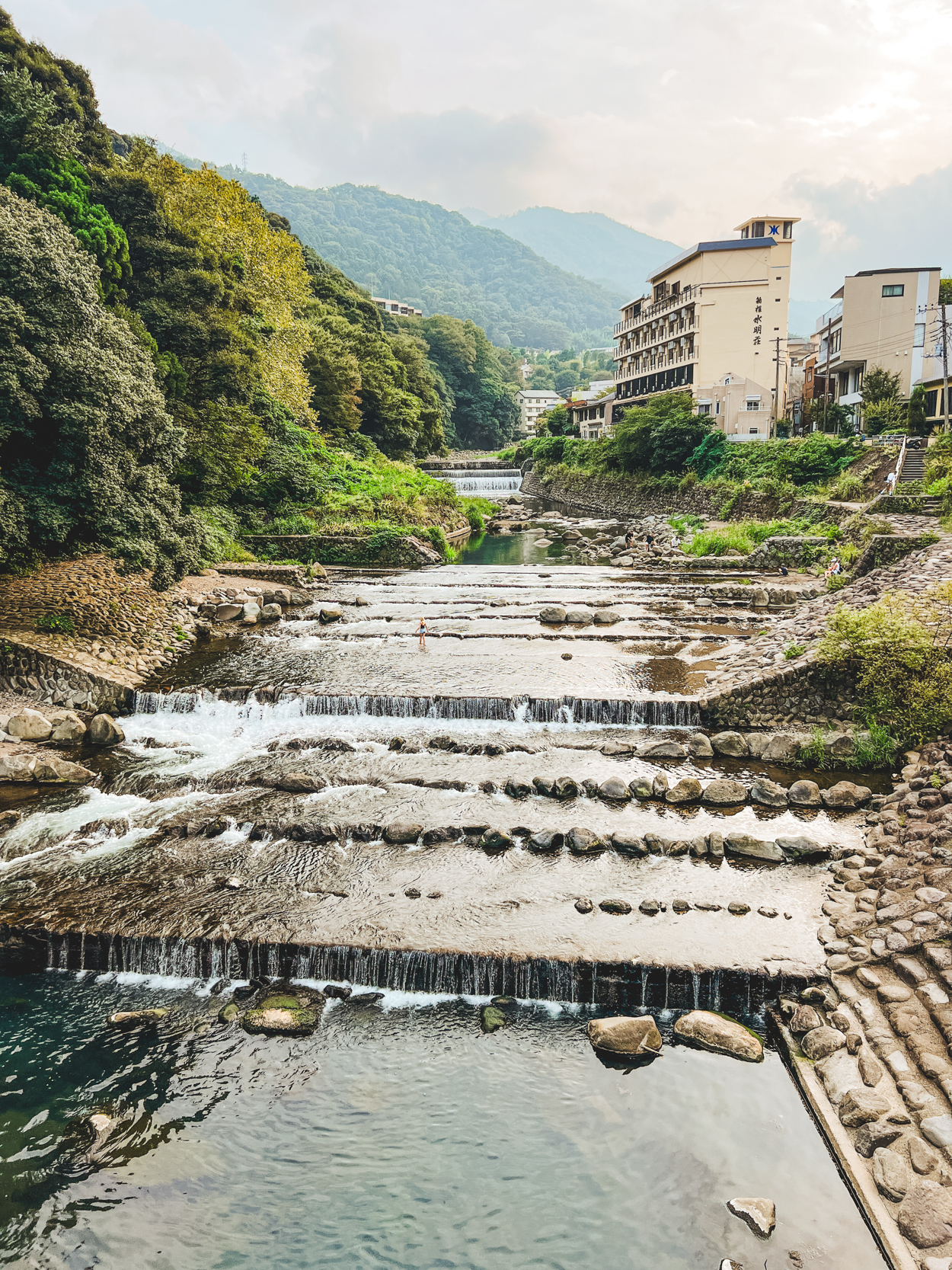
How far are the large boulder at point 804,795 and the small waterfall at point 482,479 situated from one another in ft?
180

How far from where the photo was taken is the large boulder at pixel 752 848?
10.2 metres

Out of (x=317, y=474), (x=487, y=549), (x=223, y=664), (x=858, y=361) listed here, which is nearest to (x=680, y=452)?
(x=858, y=361)

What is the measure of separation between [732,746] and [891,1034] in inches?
272

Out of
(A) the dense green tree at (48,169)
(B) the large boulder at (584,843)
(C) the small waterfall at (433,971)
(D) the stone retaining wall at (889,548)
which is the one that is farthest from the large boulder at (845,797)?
(A) the dense green tree at (48,169)

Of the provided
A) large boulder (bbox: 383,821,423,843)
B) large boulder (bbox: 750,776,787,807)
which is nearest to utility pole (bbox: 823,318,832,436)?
large boulder (bbox: 750,776,787,807)

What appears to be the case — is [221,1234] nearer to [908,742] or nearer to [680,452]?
[908,742]

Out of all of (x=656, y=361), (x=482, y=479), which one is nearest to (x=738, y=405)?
(x=656, y=361)

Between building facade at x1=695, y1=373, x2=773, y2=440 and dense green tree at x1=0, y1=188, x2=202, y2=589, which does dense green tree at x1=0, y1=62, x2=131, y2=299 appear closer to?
dense green tree at x1=0, y1=188, x2=202, y2=589

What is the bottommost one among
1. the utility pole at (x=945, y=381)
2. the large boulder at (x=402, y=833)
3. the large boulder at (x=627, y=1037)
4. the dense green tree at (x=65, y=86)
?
the large boulder at (x=627, y=1037)

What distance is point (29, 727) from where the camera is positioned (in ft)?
46.8

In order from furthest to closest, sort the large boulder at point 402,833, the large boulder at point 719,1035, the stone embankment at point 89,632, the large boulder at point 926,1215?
the stone embankment at point 89,632
the large boulder at point 402,833
the large boulder at point 719,1035
the large boulder at point 926,1215

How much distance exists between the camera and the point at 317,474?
3703 centimetres

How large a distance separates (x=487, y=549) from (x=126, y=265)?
894 inches

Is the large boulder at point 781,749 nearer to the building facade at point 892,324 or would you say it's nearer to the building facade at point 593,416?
the building facade at point 892,324
